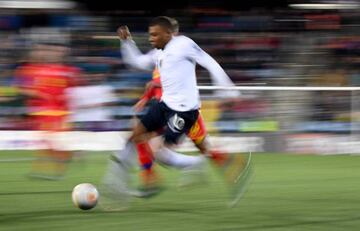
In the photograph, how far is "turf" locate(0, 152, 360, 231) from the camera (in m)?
7.68

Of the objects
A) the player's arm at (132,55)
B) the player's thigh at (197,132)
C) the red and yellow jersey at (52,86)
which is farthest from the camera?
the red and yellow jersey at (52,86)

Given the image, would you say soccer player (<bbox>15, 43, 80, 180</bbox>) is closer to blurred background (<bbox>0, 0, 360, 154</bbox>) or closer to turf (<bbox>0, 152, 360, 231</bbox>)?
turf (<bbox>0, 152, 360, 231</bbox>)

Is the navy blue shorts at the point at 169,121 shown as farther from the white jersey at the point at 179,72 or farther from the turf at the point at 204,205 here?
the turf at the point at 204,205

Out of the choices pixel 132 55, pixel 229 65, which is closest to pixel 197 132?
pixel 132 55

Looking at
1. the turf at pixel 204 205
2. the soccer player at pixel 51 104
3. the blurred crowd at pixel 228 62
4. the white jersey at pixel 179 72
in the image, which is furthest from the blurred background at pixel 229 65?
the white jersey at pixel 179 72

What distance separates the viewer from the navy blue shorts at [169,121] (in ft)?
28.4

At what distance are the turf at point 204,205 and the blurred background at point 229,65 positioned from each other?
2.80 metres

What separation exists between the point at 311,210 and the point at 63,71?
14.1 feet

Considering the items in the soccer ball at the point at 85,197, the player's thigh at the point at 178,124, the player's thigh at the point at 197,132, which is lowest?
the soccer ball at the point at 85,197

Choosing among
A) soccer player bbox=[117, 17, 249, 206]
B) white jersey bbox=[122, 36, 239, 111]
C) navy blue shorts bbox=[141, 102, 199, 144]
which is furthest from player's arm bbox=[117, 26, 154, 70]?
navy blue shorts bbox=[141, 102, 199, 144]

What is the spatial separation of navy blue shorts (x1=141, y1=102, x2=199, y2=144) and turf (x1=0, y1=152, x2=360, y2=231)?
0.67 meters

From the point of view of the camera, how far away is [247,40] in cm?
1827

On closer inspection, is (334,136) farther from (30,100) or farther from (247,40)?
(30,100)

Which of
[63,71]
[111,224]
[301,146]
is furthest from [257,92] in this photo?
[111,224]
